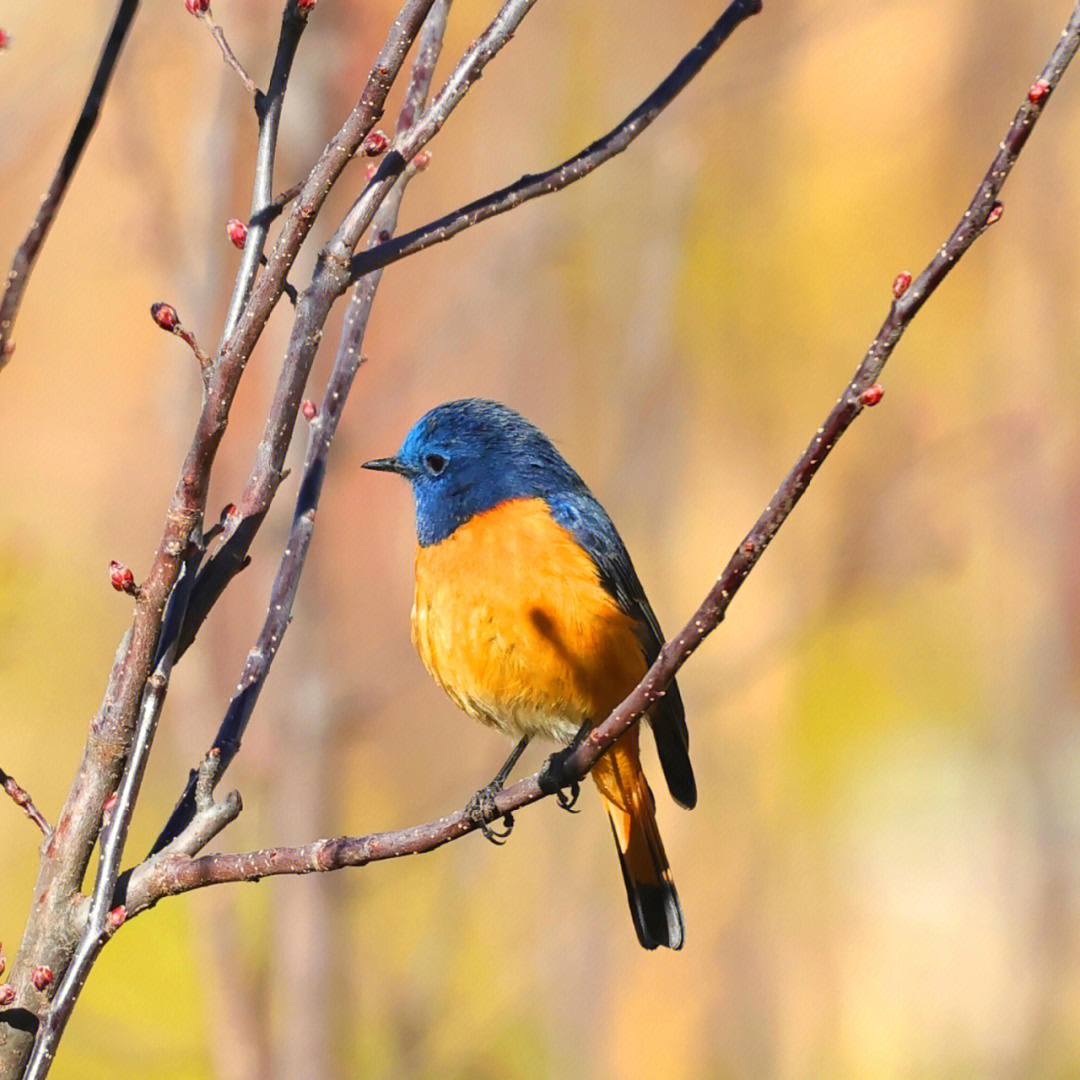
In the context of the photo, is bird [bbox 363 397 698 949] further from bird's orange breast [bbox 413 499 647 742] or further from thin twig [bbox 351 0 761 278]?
thin twig [bbox 351 0 761 278]

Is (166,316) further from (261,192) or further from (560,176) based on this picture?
(560,176)

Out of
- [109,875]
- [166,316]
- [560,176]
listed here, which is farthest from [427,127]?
[109,875]

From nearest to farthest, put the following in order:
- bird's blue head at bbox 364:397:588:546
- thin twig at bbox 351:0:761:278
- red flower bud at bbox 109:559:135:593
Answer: red flower bud at bbox 109:559:135:593, thin twig at bbox 351:0:761:278, bird's blue head at bbox 364:397:588:546

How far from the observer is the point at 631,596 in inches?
122

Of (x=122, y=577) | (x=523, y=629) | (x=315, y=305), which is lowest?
(x=122, y=577)

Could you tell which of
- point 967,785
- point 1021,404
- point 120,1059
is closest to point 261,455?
point 120,1059

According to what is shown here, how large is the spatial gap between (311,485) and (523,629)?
80 cm

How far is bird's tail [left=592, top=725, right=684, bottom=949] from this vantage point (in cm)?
325

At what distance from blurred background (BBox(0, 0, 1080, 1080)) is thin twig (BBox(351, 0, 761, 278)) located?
1.67 metres

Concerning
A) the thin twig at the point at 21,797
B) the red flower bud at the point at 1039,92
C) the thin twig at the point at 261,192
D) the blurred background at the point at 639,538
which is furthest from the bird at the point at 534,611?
the red flower bud at the point at 1039,92

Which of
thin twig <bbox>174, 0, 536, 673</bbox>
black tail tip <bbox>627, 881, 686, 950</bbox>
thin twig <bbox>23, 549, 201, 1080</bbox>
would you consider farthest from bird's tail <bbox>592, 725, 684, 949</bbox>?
thin twig <bbox>23, 549, 201, 1080</bbox>

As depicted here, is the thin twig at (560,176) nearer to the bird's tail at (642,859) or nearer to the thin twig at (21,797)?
the thin twig at (21,797)

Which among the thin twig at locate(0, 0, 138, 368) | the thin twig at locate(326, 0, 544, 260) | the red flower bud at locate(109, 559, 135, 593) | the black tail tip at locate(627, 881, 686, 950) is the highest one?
the thin twig at locate(326, 0, 544, 260)

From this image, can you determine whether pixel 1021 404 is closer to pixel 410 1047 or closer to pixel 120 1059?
pixel 410 1047
